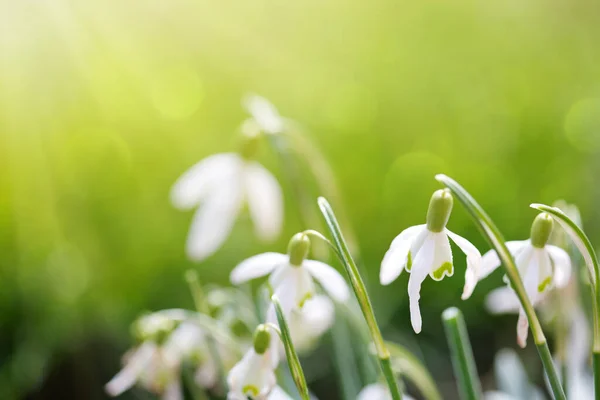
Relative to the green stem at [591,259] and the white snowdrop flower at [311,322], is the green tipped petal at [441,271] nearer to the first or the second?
the green stem at [591,259]

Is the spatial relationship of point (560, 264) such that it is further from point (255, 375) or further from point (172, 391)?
point (172, 391)

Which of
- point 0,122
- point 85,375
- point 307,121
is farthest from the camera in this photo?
point 307,121

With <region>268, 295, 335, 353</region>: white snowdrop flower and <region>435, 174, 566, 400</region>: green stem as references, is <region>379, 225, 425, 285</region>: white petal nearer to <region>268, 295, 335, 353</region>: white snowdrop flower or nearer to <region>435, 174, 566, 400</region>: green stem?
<region>435, 174, 566, 400</region>: green stem

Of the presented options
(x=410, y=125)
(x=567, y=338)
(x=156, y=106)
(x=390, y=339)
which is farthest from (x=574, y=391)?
(x=156, y=106)

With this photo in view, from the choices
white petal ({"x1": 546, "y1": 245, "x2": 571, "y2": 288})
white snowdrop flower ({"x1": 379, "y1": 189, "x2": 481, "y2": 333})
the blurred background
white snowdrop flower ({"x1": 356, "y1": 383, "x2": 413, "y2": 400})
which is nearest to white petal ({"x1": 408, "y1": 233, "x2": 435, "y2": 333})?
white snowdrop flower ({"x1": 379, "y1": 189, "x2": 481, "y2": 333})

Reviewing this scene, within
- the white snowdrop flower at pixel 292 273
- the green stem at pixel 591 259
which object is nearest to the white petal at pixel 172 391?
the white snowdrop flower at pixel 292 273

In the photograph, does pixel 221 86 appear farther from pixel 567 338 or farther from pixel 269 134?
pixel 567 338
